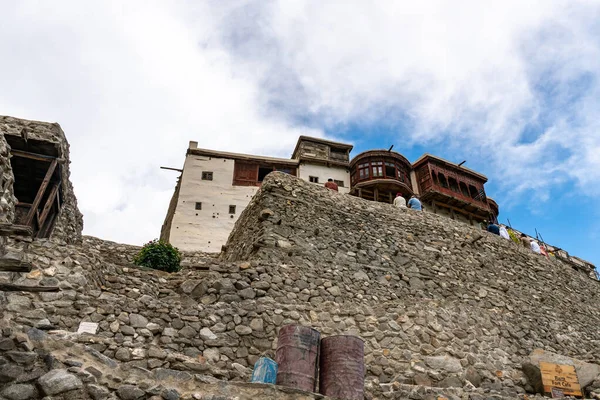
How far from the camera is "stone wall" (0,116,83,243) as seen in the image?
1104 centimetres

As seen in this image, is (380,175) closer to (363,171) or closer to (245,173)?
(363,171)

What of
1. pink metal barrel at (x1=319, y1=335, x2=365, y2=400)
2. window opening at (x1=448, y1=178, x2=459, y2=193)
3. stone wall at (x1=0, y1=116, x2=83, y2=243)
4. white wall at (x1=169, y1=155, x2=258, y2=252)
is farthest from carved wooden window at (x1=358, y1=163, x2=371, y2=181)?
pink metal barrel at (x1=319, y1=335, x2=365, y2=400)

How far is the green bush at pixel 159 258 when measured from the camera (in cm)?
1175

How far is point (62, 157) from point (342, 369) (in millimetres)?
9836

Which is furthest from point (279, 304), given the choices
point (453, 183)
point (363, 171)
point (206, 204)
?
point (453, 183)

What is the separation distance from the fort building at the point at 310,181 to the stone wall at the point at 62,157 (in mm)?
10063

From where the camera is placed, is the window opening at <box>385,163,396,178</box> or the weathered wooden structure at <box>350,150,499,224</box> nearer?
the weathered wooden structure at <box>350,150,499,224</box>

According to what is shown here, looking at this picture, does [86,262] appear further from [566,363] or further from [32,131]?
[566,363]

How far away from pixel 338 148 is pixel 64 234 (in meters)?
24.4

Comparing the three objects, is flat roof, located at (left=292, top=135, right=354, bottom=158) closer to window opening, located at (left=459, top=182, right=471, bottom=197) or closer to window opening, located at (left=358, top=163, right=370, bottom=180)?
window opening, located at (left=358, top=163, right=370, bottom=180)

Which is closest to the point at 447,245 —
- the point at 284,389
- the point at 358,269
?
the point at 358,269

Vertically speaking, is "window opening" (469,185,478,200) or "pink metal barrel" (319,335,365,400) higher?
"window opening" (469,185,478,200)

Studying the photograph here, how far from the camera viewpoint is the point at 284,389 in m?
5.22

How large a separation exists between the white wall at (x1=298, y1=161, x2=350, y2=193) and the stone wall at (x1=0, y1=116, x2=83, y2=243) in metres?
18.5
